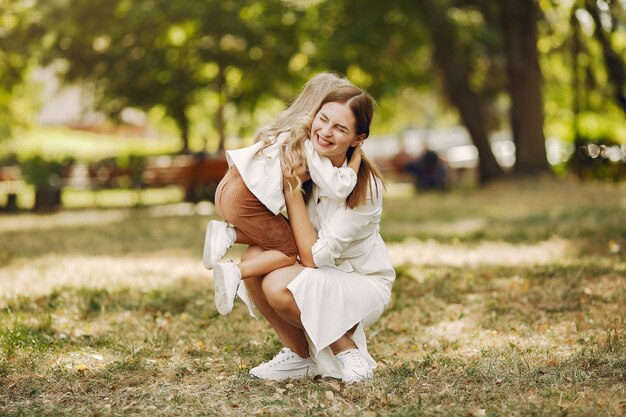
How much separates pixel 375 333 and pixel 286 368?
1.42 m

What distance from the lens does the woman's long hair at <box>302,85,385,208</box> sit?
441 cm

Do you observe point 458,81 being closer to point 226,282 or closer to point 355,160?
point 355,160

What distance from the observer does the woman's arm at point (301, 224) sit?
4.43 meters

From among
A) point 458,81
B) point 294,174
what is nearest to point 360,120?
point 294,174

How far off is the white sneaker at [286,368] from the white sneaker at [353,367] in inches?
11.2

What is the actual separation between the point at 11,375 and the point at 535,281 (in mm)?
4685

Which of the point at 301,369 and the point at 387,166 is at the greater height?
the point at 301,369

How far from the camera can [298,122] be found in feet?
14.8

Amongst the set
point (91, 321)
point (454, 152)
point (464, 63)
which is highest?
point (464, 63)

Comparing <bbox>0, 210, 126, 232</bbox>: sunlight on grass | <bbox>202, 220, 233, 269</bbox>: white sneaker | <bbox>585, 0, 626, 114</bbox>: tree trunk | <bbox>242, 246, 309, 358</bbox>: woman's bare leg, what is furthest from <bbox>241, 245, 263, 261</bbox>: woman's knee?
<bbox>0, 210, 126, 232</bbox>: sunlight on grass

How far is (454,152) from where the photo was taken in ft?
136

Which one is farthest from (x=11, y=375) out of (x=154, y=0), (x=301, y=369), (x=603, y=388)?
(x=154, y=0)

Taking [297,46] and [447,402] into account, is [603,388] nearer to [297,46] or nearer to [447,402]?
[447,402]

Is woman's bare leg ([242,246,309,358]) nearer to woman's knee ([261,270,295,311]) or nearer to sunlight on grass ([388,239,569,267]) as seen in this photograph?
woman's knee ([261,270,295,311])
